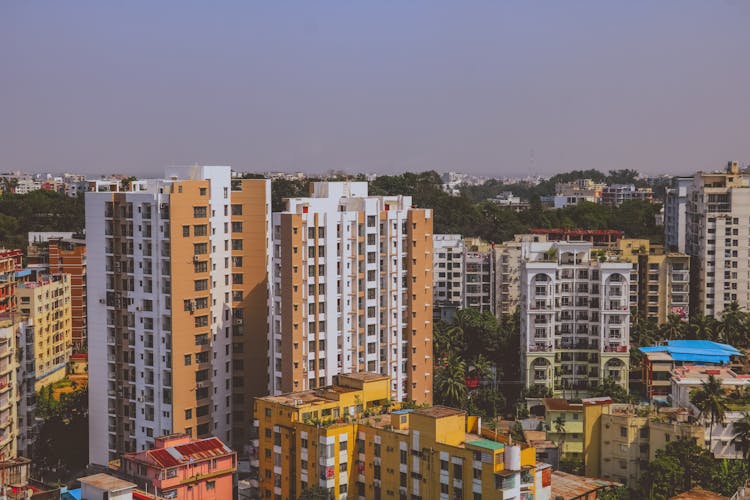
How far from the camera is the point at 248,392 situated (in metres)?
34.1

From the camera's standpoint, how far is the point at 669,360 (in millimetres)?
38500

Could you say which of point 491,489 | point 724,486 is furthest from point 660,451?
point 491,489

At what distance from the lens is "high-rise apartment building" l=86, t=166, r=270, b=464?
104 ft

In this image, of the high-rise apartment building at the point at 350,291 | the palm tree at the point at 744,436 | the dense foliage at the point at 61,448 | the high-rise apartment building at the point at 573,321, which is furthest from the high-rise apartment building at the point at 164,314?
the palm tree at the point at 744,436

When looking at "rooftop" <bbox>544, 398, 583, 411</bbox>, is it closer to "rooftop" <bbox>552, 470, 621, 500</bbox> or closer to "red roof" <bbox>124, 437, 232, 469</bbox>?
"rooftop" <bbox>552, 470, 621, 500</bbox>

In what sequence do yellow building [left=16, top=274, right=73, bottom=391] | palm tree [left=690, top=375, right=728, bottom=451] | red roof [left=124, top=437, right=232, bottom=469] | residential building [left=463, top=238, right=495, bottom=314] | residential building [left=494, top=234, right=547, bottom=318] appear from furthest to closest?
residential building [left=463, top=238, right=495, bottom=314] < residential building [left=494, top=234, right=547, bottom=318] < yellow building [left=16, top=274, right=73, bottom=391] < palm tree [left=690, top=375, right=728, bottom=451] < red roof [left=124, top=437, right=232, bottom=469]

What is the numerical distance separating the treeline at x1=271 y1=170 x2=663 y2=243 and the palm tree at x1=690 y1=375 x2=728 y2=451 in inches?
1499

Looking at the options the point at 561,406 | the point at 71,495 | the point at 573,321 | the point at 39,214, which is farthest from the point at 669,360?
the point at 39,214

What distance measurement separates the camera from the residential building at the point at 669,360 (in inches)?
1507

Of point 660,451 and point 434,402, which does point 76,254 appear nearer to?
point 434,402

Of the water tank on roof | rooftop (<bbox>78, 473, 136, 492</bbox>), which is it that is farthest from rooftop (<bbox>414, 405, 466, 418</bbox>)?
rooftop (<bbox>78, 473, 136, 492</bbox>)

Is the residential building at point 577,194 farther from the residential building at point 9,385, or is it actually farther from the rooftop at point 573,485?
the residential building at point 9,385

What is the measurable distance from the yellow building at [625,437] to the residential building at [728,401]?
965 mm

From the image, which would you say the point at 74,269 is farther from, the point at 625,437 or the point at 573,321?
the point at 625,437
